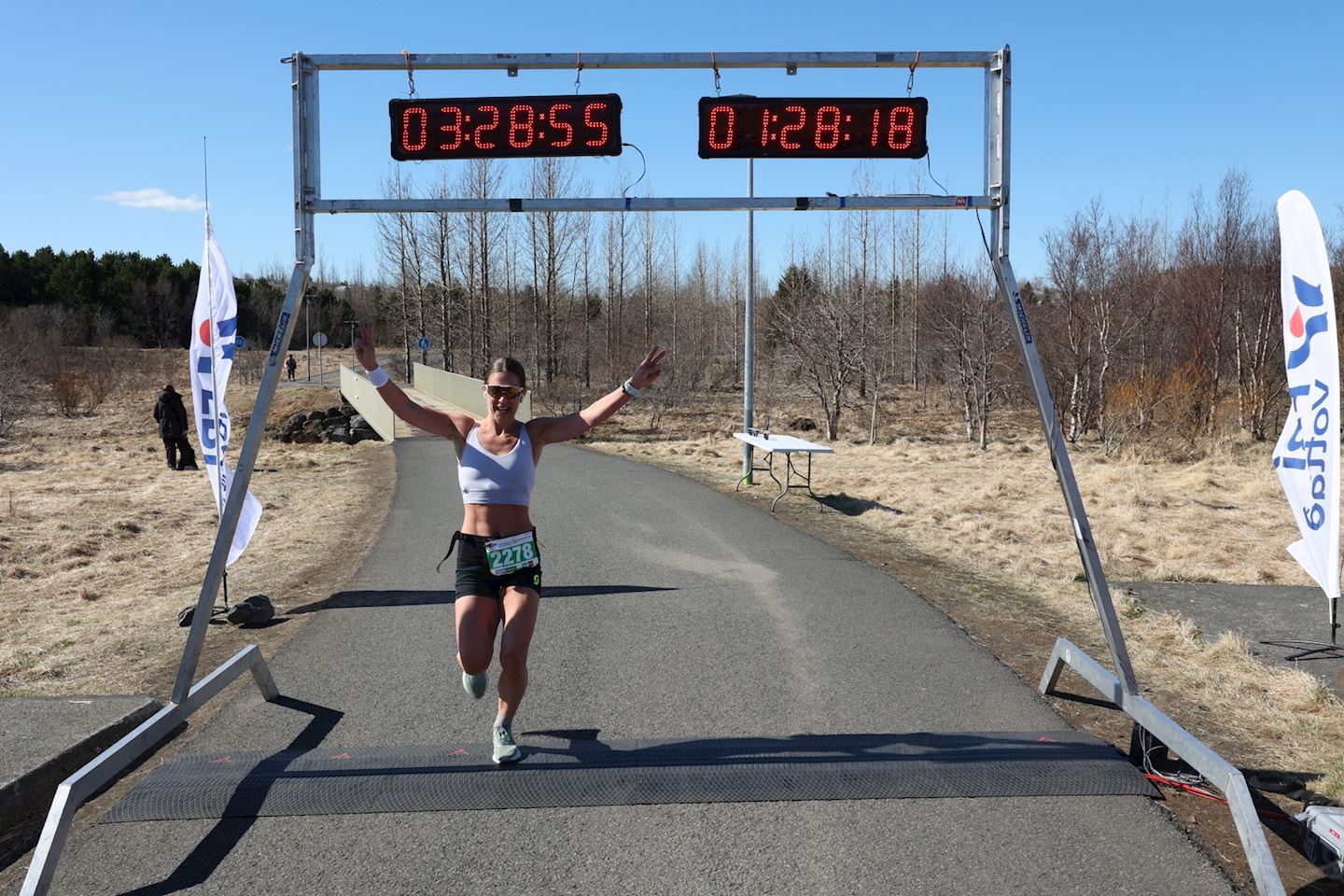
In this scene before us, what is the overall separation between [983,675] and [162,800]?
4507 mm

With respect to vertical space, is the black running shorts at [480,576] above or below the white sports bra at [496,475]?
below

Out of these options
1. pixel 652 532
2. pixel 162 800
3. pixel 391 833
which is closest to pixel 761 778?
pixel 391 833

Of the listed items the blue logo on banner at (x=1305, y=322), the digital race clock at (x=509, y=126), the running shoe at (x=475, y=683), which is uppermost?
the digital race clock at (x=509, y=126)

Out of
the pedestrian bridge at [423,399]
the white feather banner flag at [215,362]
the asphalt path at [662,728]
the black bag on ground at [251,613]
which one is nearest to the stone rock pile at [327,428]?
the pedestrian bridge at [423,399]

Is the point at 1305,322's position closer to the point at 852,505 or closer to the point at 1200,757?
the point at 1200,757

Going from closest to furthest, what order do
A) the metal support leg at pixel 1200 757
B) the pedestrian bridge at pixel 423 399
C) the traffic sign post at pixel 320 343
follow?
the metal support leg at pixel 1200 757
the pedestrian bridge at pixel 423 399
the traffic sign post at pixel 320 343

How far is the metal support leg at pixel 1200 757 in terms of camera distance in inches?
133

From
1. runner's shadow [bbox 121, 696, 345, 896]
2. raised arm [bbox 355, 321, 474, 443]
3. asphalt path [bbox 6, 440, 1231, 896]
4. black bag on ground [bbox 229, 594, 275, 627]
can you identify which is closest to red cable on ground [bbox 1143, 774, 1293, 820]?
asphalt path [bbox 6, 440, 1231, 896]

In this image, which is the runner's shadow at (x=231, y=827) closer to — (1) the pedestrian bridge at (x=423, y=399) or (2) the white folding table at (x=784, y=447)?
(2) the white folding table at (x=784, y=447)

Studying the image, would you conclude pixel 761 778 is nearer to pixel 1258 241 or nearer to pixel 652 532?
pixel 652 532

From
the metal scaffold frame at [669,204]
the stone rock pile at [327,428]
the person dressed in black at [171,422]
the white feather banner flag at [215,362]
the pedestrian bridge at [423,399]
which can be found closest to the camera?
the metal scaffold frame at [669,204]

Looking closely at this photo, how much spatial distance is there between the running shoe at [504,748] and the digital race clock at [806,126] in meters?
3.04

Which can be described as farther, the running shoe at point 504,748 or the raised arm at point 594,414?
the raised arm at point 594,414

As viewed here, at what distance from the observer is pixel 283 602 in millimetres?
8383
